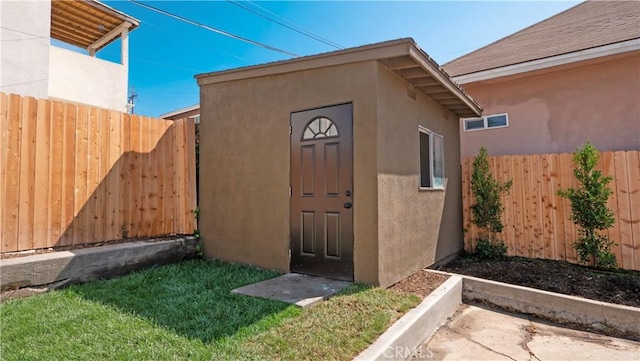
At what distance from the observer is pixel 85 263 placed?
4070 millimetres

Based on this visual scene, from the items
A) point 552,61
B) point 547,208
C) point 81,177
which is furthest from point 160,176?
point 552,61

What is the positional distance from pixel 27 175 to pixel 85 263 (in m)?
1.28

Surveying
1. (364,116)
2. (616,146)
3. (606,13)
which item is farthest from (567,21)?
(364,116)

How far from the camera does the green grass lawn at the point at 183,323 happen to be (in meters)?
2.54

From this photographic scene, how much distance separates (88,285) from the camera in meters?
3.94

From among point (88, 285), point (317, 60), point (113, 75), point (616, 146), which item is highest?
point (113, 75)

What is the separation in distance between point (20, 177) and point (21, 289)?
1356mm

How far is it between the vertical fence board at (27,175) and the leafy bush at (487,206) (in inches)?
276

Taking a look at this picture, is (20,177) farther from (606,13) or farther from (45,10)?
(606,13)

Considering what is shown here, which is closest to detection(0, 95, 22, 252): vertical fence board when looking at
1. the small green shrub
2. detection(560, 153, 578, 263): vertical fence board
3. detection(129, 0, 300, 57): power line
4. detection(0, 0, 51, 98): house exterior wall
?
detection(0, 0, 51, 98): house exterior wall

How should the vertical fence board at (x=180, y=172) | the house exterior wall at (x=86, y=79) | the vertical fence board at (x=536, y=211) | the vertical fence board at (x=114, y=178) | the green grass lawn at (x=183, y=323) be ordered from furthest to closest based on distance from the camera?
the house exterior wall at (x=86, y=79) → the vertical fence board at (x=536, y=211) → the vertical fence board at (x=180, y=172) → the vertical fence board at (x=114, y=178) → the green grass lawn at (x=183, y=323)

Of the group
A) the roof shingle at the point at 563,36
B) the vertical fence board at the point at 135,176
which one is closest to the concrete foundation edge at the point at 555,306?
the vertical fence board at the point at 135,176

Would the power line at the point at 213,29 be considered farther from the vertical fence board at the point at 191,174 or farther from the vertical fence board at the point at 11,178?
the vertical fence board at the point at 11,178

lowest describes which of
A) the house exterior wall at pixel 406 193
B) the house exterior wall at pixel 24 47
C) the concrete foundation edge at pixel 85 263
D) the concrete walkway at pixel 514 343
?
the concrete walkway at pixel 514 343
